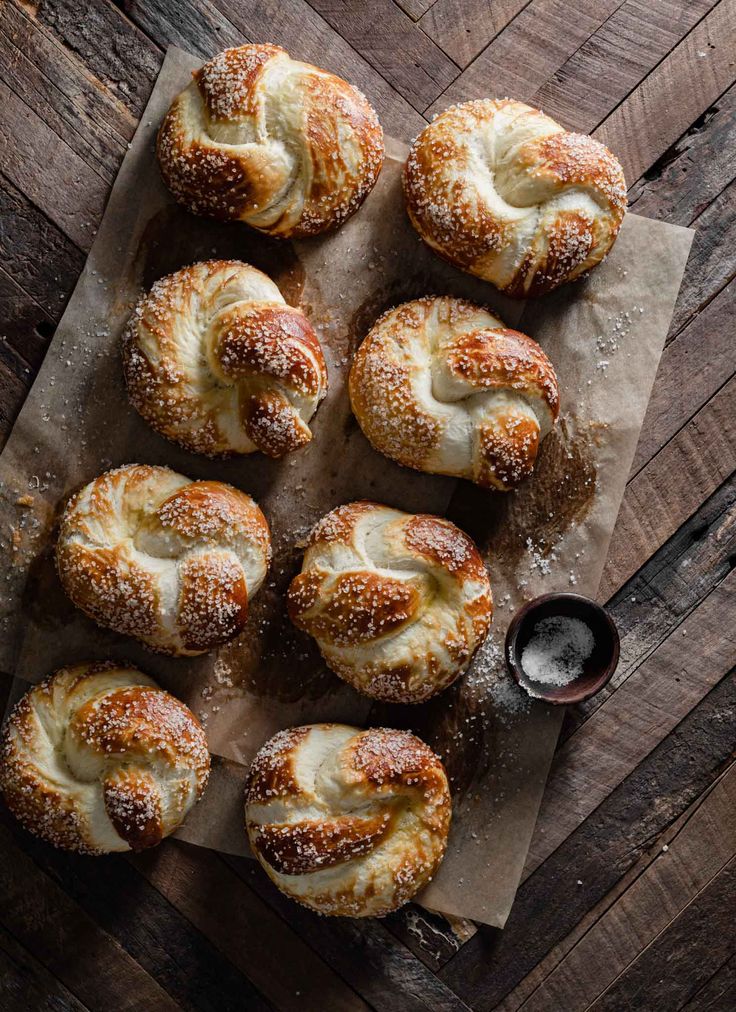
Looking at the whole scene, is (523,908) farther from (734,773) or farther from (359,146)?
(359,146)

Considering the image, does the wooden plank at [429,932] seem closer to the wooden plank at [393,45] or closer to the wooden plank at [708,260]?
the wooden plank at [708,260]

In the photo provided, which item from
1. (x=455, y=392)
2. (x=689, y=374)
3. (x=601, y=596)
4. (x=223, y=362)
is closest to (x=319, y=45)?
(x=223, y=362)

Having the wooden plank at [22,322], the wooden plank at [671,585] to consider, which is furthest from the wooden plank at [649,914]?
the wooden plank at [22,322]

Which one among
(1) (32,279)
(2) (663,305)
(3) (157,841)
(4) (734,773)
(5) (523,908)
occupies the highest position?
(2) (663,305)

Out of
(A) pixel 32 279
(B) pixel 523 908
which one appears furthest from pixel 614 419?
(A) pixel 32 279

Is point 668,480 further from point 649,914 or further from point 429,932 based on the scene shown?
point 429,932

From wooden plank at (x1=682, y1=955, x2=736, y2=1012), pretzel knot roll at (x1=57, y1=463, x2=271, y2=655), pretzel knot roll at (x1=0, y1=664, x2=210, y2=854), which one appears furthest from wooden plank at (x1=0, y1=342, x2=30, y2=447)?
wooden plank at (x1=682, y1=955, x2=736, y2=1012)

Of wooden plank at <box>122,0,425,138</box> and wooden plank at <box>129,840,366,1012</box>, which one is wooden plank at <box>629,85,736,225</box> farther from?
wooden plank at <box>129,840,366,1012</box>
